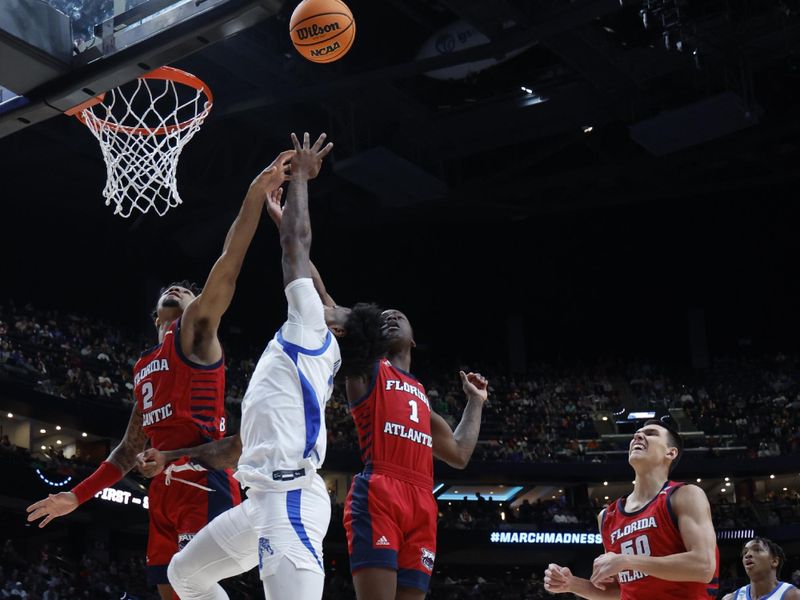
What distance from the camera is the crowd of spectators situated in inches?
858

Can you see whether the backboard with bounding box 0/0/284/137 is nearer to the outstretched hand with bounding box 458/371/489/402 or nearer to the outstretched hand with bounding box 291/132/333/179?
the outstretched hand with bounding box 291/132/333/179

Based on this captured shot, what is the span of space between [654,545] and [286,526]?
1857 mm

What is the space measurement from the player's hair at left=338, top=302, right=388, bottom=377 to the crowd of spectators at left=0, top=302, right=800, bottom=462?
55.2 feet

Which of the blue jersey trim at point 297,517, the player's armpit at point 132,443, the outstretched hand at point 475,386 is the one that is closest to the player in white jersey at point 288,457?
the blue jersey trim at point 297,517

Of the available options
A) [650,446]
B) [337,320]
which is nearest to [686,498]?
[650,446]

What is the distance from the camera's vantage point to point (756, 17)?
17.8 metres

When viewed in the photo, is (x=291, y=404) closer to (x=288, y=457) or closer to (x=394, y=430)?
(x=288, y=457)

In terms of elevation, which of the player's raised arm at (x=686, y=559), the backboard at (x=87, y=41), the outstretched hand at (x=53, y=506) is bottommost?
the player's raised arm at (x=686, y=559)

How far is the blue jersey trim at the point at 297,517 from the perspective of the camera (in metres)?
3.75

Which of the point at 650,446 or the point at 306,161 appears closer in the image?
the point at 306,161

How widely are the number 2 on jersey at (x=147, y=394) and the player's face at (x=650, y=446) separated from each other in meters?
2.38

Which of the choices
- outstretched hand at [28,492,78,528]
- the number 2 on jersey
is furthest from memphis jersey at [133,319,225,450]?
outstretched hand at [28,492,78,528]

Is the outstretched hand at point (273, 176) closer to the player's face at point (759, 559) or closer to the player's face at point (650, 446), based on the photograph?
the player's face at point (650, 446)

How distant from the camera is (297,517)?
3.79m
